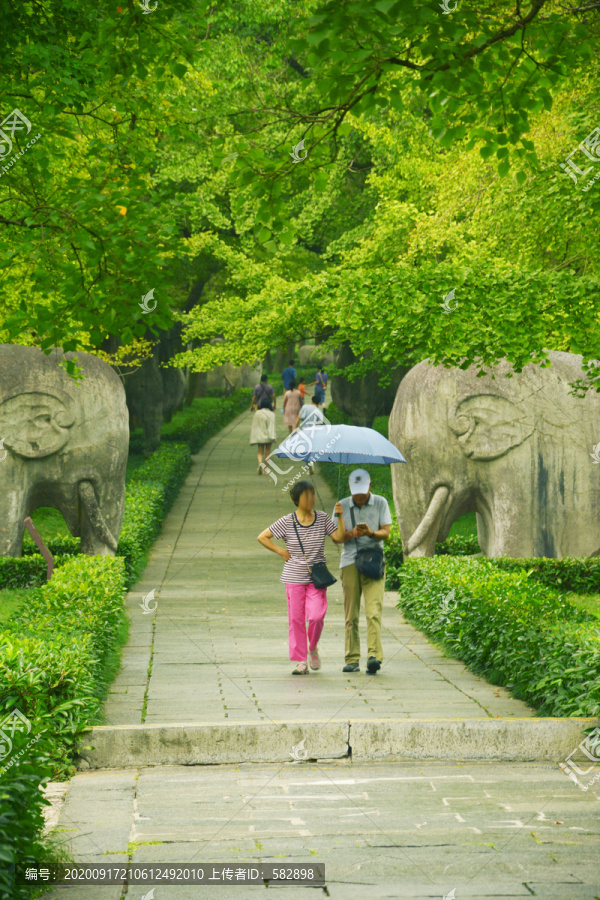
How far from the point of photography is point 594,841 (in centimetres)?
449

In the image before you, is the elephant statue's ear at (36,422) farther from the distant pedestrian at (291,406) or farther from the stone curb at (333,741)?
the distant pedestrian at (291,406)

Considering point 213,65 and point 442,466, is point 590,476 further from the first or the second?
point 213,65

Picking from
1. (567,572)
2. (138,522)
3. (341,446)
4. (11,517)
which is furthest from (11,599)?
(567,572)

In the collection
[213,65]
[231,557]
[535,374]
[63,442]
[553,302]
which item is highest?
[213,65]

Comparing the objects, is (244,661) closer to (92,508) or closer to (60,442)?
(92,508)

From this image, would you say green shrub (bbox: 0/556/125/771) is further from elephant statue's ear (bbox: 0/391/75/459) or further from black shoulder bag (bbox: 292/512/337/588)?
elephant statue's ear (bbox: 0/391/75/459)

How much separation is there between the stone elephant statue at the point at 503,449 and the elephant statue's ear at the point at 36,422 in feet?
13.2

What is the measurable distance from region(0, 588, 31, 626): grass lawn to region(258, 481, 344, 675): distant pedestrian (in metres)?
4.05

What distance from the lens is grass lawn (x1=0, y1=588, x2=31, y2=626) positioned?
11109mm


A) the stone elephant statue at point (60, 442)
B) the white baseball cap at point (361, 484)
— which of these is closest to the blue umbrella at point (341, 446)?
the white baseball cap at point (361, 484)

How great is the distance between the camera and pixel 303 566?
8086 millimetres

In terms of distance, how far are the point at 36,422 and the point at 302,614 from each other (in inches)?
209

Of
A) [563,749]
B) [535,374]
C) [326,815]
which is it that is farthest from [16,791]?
[535,374]

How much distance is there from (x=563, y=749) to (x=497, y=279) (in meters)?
6.39
